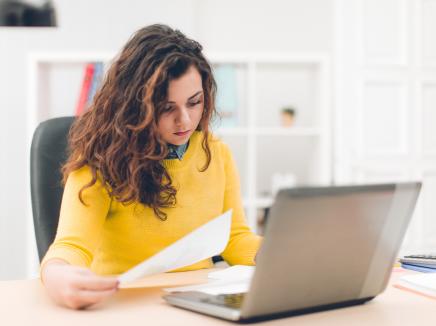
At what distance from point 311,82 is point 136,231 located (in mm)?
2221

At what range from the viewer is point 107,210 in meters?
1.46

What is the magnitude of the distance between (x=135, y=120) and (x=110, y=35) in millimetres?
2441

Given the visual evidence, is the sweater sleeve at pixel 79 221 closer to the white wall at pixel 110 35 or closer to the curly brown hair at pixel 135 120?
the curly brown hair at pixel 135 120

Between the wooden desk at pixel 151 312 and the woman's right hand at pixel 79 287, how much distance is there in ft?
0.05

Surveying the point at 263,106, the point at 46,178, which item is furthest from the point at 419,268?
the point at 263,106

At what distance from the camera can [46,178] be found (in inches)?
65.3

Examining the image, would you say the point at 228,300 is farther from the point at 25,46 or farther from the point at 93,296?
the point at 25,46

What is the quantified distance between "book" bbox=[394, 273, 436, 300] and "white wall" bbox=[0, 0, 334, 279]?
272cm

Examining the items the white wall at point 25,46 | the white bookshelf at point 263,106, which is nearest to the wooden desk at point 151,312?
the white bookshelf at point 263,106

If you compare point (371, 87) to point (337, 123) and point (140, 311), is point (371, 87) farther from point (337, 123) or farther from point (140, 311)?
point (140, 311)

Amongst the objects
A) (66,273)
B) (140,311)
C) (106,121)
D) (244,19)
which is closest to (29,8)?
(106,121)

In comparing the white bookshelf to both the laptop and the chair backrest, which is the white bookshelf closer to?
the chair backrest

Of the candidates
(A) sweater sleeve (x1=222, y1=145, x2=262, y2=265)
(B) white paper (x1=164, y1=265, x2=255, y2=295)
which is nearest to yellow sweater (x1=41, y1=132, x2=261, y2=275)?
(A) sweater sleeve (x1=222, y1=145, x2=262, y2=265)

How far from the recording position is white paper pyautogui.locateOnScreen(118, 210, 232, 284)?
Answer: 101cm
